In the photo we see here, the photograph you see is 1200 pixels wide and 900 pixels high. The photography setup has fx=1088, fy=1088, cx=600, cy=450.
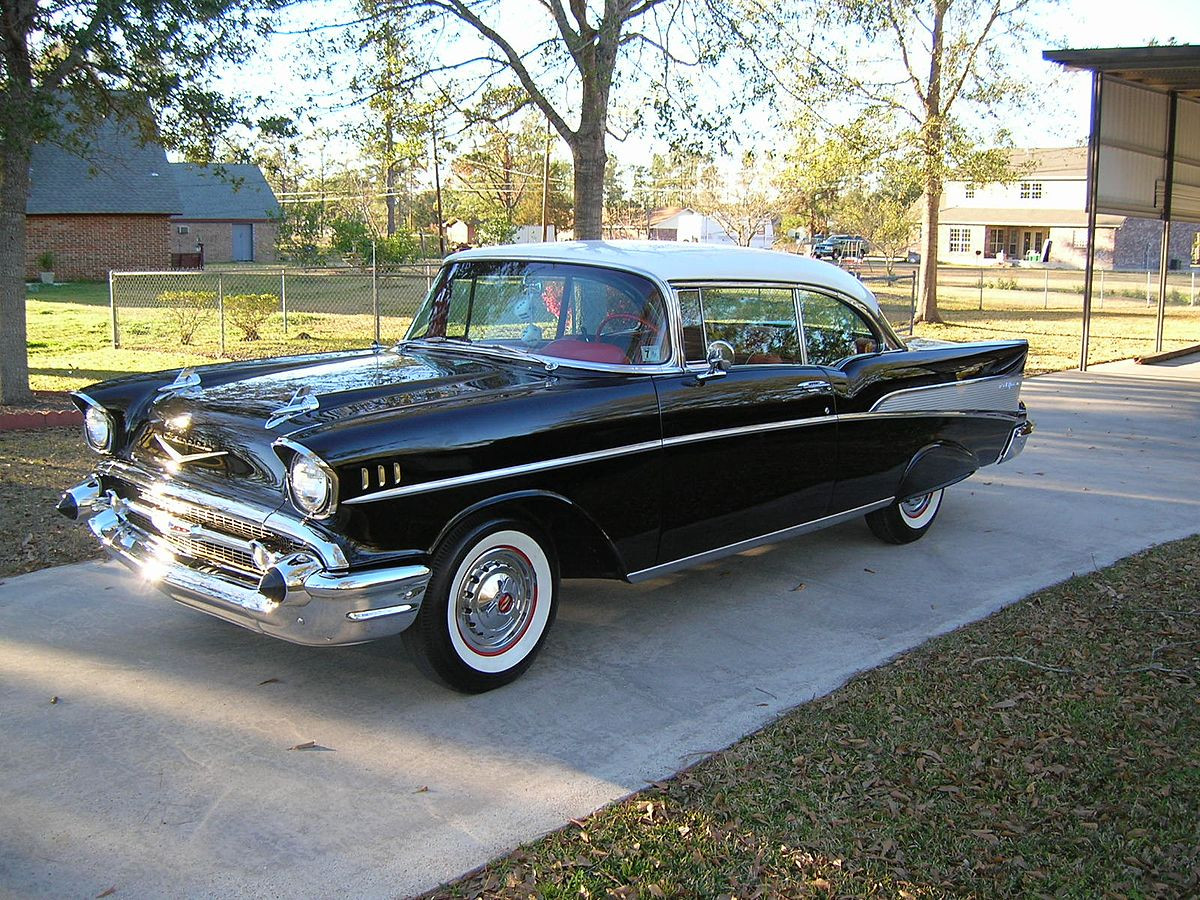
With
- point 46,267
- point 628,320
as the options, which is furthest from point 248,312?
point 46,267

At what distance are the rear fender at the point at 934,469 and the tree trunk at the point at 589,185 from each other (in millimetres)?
6838

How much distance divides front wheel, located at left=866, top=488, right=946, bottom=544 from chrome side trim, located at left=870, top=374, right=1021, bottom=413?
1.79 feet

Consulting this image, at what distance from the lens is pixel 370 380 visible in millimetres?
4676

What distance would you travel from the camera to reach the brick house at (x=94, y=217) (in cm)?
3447

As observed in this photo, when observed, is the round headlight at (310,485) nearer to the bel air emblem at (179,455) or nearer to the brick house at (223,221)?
the bel air emblem at (179,455)

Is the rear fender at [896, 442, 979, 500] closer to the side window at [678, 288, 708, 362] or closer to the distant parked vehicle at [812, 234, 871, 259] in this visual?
the side window at [678, 288, 708, 362]

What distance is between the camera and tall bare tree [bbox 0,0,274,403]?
9.28m

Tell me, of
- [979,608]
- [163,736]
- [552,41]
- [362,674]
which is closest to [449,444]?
[362,674]

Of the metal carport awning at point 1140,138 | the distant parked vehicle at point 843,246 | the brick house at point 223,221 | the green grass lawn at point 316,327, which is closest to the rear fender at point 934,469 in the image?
the metal carport awning at point 1140,138

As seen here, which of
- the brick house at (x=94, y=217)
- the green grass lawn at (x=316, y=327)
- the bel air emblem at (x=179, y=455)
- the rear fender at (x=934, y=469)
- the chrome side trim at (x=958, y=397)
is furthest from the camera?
the brick house at (x=94, y=217)

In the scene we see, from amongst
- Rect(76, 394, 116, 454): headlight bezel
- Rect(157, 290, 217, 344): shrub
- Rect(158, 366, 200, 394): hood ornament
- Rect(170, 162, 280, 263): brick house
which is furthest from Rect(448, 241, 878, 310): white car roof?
Rect(170, 162, 280, 263): brick house

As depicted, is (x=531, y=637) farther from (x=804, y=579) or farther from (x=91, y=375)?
(x=91, y=375)

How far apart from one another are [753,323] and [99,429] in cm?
316

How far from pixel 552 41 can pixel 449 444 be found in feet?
31.3
